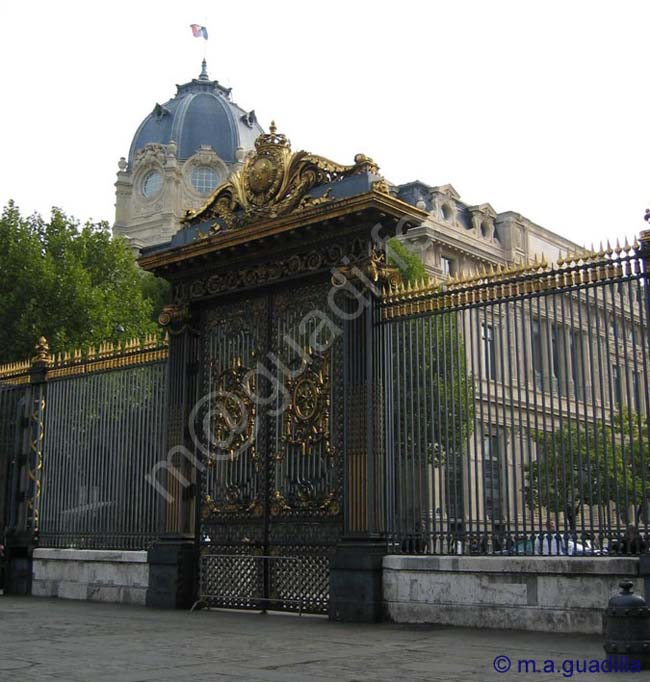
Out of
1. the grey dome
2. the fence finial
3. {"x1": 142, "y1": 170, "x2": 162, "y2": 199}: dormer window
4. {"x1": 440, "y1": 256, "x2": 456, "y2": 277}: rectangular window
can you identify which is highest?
the grey dome

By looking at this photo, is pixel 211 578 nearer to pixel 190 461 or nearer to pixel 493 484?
pixel 190 461

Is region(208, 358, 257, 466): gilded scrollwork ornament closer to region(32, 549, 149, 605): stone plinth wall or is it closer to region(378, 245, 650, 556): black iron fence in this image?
region(32, 549, 149, 605): stone plinth wall

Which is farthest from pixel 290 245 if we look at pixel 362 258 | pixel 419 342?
pixel 419 342

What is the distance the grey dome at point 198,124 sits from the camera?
76750mm

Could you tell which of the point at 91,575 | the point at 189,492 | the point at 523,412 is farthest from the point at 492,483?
the point at 91,575

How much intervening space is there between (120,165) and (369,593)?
70292 mm

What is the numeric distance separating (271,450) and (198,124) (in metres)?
67.2

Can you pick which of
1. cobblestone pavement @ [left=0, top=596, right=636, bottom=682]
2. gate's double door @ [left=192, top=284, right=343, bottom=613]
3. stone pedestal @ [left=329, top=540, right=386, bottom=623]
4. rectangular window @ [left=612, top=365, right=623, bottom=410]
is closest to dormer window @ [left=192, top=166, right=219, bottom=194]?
gate's double door @ [left=192, top=284, right=343, bottom=613]

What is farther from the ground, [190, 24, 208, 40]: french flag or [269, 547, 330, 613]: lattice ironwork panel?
[190, 24, 208, 40]: french flag

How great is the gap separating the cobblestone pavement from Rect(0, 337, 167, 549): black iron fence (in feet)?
11.1

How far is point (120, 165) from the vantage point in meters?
78.0

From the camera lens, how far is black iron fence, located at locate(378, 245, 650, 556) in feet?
34.3

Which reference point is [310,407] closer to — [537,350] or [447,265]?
[537,350]

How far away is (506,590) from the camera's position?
35.8ft
